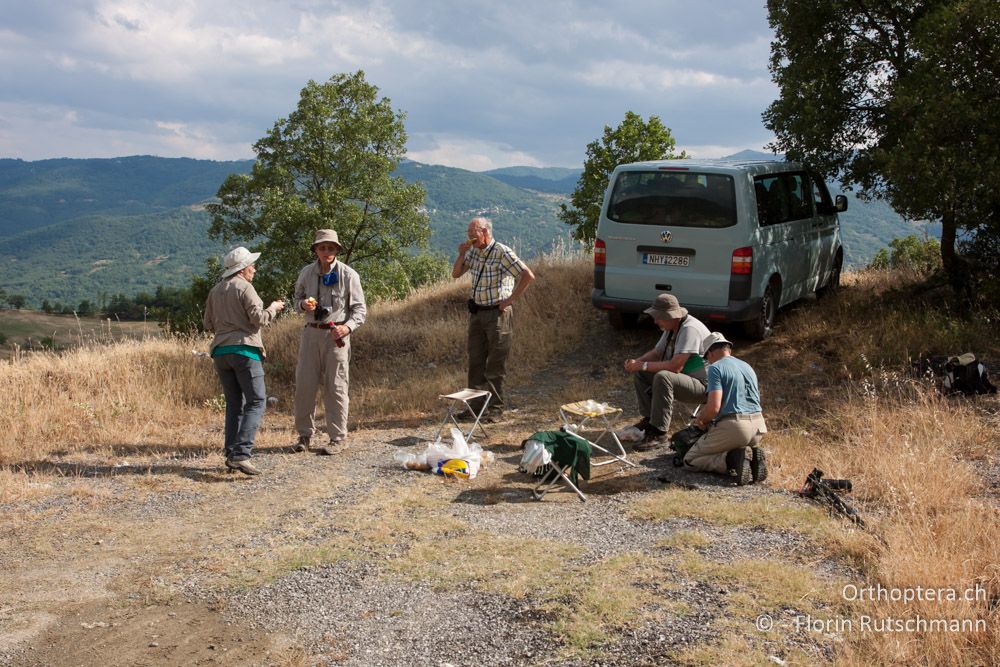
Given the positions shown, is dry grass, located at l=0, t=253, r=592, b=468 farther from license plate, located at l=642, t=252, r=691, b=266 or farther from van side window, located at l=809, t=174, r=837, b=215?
van side window, located at l=809, t=174, r=837, b=215

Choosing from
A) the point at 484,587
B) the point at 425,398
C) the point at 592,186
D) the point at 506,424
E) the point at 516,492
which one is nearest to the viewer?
the point at 484,587

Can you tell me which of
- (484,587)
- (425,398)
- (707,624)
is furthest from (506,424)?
(707,624)

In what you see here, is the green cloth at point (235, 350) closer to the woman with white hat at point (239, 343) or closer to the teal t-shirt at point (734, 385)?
the woman with white hat at point (239, 343)

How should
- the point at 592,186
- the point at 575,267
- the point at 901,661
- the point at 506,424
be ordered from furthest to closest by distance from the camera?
the point at 592,186 → the point at 575,267 → the point at 506,424 → the point at 901,661

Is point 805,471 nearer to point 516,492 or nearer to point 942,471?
point 942,471

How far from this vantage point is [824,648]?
389cm

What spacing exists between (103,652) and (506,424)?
515 cm

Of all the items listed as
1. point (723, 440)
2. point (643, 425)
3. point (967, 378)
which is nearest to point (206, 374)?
point (643, 425)

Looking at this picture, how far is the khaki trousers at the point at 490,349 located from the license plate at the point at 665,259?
217 centimetres

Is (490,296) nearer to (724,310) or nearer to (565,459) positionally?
(565,459)

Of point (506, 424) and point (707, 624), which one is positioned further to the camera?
point (506, 424)

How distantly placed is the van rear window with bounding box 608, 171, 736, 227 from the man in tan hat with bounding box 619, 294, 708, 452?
2393 millimetres

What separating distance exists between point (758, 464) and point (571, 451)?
1477 mm

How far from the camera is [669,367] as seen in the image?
7395 mm
